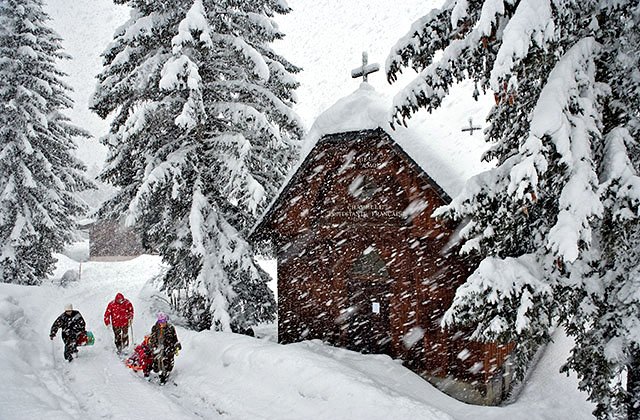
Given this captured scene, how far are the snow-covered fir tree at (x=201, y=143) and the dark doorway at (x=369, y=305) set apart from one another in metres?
2.92

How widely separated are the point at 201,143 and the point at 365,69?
529cm

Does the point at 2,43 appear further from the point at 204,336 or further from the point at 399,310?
the point at 399,310

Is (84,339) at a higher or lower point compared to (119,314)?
lower

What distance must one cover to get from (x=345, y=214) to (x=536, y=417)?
6.42 meters

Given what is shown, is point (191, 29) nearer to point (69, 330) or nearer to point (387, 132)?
point (387, 132)

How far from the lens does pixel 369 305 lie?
43.5ft

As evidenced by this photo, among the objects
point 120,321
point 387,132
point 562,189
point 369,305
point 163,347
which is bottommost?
point 163,347

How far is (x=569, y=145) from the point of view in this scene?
241 inches

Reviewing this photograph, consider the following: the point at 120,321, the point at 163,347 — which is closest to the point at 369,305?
the point at 163,347

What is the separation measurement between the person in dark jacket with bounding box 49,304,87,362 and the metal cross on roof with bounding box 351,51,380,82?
33.3ft

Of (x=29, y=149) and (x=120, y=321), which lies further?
(x=29, y=149)

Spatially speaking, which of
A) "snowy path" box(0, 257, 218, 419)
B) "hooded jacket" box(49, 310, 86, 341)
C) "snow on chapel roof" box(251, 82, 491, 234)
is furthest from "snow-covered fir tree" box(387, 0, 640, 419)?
"hooded jacket" box(49, 310, 86, 341)

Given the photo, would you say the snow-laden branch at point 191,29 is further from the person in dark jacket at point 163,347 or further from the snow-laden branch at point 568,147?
the snow-laden branch at point 568,147

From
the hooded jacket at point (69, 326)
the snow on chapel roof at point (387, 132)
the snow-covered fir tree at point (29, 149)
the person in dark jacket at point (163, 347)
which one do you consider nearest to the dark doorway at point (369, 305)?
the snow on chapel roof at point (387, 132)
